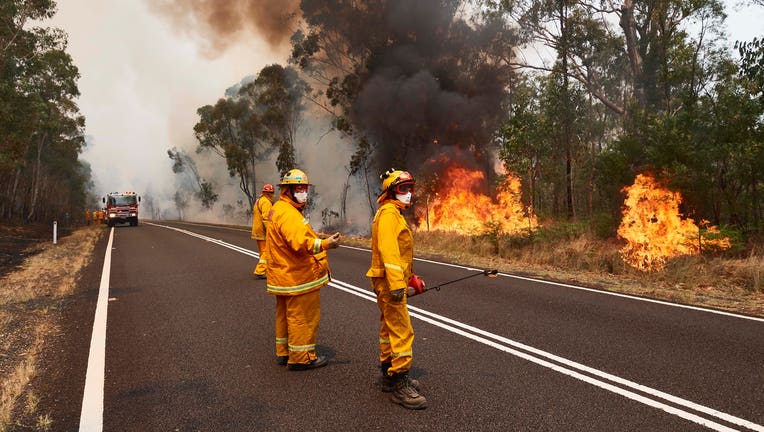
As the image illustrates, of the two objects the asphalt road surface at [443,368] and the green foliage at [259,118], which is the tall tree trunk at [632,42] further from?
the green foliage at [259,118]

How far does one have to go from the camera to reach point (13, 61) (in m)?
22.9

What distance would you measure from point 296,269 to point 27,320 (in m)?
4.58

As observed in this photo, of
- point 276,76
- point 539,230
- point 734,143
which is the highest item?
point 276,76

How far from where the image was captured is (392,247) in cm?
375

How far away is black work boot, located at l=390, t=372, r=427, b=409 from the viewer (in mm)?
3568

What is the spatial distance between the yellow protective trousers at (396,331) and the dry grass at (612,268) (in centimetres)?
540

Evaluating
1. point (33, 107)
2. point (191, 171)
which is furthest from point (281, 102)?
point (191, 171)

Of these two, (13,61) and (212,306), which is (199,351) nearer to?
(212,306)

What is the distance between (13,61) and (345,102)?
18228 mm

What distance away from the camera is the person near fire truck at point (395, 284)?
3665 mm

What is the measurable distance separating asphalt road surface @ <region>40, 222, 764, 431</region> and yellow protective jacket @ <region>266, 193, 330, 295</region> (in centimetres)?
81

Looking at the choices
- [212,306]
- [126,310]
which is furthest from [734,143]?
[126,310]

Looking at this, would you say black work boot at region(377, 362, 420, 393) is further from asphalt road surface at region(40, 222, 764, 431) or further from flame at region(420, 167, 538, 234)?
flame at region(420, 167, 538, 234)

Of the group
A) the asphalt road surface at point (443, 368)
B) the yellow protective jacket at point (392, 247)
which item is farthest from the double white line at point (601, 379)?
the yellow protective jacket at point (392, 247)
